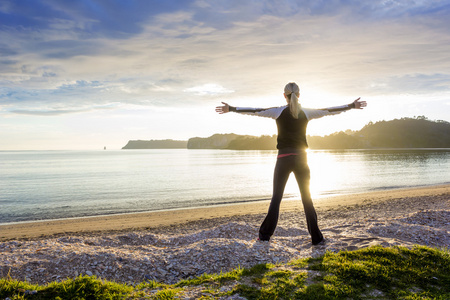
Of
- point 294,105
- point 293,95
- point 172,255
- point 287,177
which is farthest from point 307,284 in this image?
point 293,95

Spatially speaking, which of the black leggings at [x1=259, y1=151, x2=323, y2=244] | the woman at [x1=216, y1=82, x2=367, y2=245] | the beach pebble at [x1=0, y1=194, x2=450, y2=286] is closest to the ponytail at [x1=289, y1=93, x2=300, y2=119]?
the woman at [x1=216, y1=82, x2=367, y2=245]

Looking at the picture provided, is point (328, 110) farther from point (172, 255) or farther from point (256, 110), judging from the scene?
point (172, 255)

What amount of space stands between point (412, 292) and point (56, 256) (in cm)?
669

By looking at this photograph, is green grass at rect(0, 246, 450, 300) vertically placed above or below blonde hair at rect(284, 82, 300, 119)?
below

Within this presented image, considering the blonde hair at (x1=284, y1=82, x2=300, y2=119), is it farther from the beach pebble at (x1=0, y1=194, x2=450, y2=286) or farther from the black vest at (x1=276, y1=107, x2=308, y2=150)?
the beach pebble at (x1=0, y1=194, x2=450, y2=286)

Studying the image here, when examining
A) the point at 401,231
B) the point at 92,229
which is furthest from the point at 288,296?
the point at 92,229

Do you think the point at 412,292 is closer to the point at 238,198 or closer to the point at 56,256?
the point at 56,256

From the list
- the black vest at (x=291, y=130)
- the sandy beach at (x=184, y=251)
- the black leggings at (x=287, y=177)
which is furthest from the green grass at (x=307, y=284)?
the black vest at (x=291, y=130)

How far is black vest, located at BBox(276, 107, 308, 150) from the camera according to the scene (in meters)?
6.94

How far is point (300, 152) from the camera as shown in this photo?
6.93m

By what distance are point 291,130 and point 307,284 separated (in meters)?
3.33

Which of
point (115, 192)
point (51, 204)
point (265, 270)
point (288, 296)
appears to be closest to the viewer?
point (288, 296)

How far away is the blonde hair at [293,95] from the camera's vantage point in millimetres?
6758

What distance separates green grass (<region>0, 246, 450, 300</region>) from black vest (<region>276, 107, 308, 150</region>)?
246 centimetres
